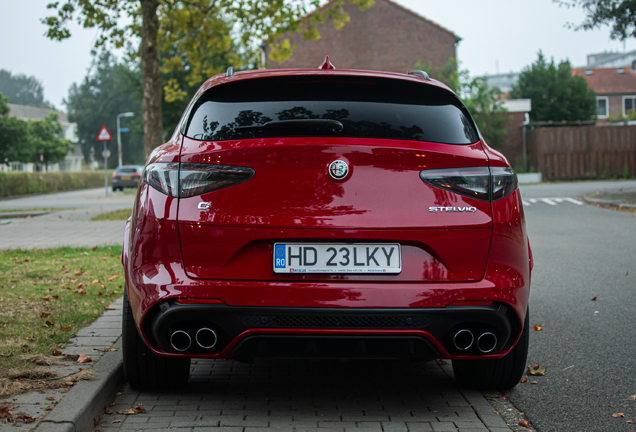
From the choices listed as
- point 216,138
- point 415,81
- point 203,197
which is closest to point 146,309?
point 203,197

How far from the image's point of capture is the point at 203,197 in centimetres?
308

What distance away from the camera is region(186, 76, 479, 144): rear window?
3227 mm

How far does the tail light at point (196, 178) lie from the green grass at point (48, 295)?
4.89ft

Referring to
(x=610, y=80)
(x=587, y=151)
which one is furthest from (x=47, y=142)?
(x=610, y=80)

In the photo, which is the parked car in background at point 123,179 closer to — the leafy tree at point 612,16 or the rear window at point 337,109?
the leafy tree at point 612,16

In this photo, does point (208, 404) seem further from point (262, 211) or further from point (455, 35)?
point (455, 35)

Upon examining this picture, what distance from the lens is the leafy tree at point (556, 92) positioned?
53.0 m

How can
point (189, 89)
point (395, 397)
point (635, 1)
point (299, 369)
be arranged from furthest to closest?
1. point (189, 89)
2. point (635, 1)
3. point (299, 369)
4. point (395, 397)

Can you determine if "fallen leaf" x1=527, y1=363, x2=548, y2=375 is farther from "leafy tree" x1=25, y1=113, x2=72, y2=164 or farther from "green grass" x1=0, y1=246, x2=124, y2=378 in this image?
"leafy tree" x1=25, y1=113, x2=72, y2=164

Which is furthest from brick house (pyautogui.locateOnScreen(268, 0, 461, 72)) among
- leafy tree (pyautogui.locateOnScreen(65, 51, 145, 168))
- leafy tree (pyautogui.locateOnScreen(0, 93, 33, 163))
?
leafy tree (pyautogui.locateOnScreen(65, 51, 145, 168))

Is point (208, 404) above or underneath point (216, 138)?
underneath

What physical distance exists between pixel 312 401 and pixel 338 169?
4.46ft

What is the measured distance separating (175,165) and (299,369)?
1.82 meters

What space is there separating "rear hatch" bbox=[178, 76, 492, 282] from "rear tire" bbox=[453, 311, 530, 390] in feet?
2.62
